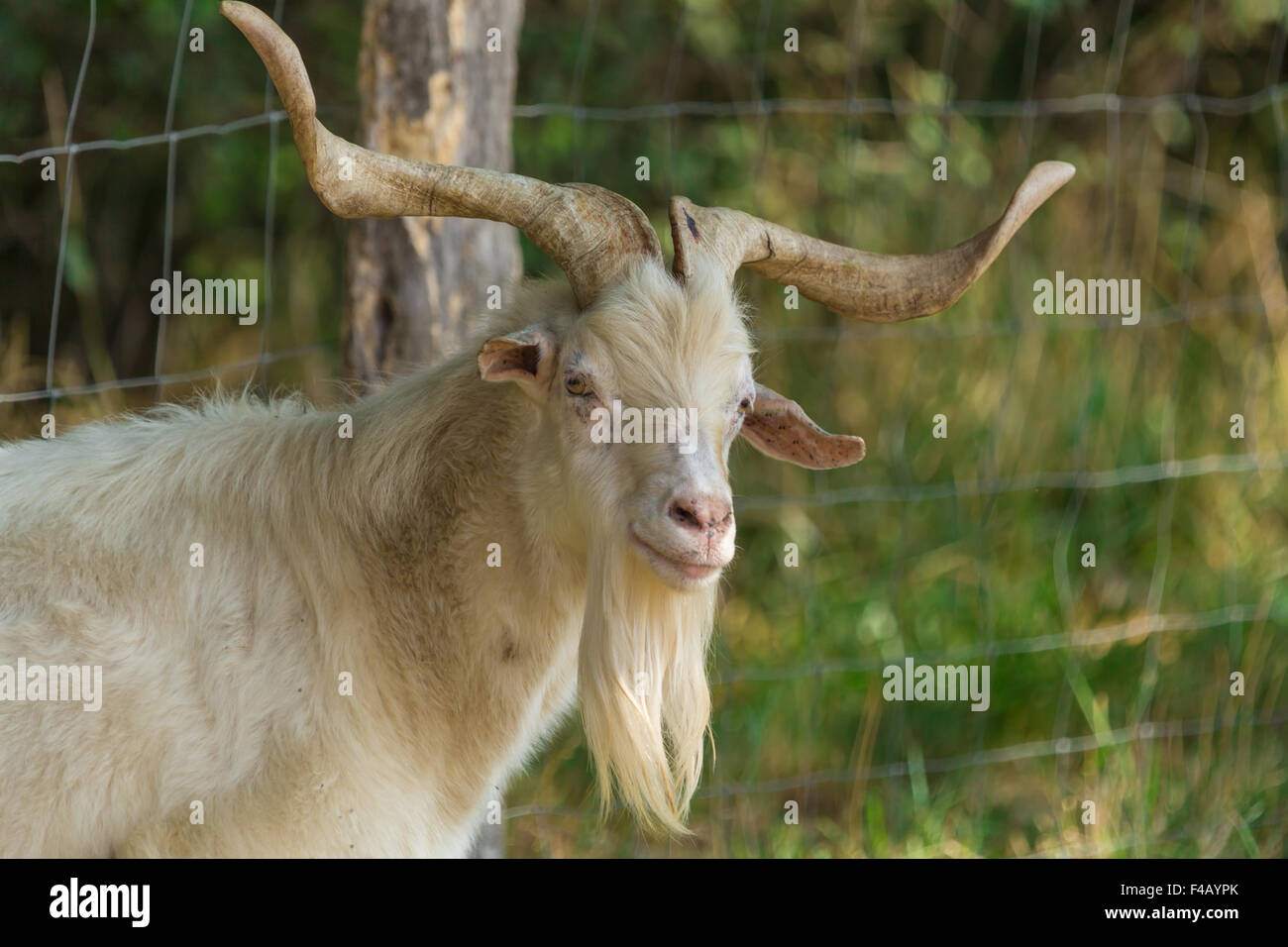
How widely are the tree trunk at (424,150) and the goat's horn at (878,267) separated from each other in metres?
1.00

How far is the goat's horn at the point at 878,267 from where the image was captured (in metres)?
3.81

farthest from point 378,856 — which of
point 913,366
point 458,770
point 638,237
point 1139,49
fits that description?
point 1139,49

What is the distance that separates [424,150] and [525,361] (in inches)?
51.4

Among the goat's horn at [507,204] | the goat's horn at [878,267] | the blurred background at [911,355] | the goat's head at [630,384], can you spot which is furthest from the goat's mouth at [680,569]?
the blurred background at [911,355]

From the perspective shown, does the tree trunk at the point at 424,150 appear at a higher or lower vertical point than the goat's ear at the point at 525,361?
higher

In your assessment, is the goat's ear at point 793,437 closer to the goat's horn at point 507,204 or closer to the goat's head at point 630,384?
→ the goat's head at point 630,384

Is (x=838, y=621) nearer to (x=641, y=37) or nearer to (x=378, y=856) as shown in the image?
(x=378, y=856)

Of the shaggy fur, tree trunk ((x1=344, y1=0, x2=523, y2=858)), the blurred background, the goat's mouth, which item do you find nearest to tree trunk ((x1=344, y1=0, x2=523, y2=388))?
tree trunk ((x1=344, y1=0, x2=523, y2=858))

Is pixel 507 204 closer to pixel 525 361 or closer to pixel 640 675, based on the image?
pixel 525 361

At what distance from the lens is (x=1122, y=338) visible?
261 inches

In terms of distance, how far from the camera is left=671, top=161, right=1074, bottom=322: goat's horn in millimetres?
3807

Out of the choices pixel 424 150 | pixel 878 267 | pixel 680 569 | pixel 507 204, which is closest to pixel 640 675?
pixel 680 569

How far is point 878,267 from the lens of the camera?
3896 mm

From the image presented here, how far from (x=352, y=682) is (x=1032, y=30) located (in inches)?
181
